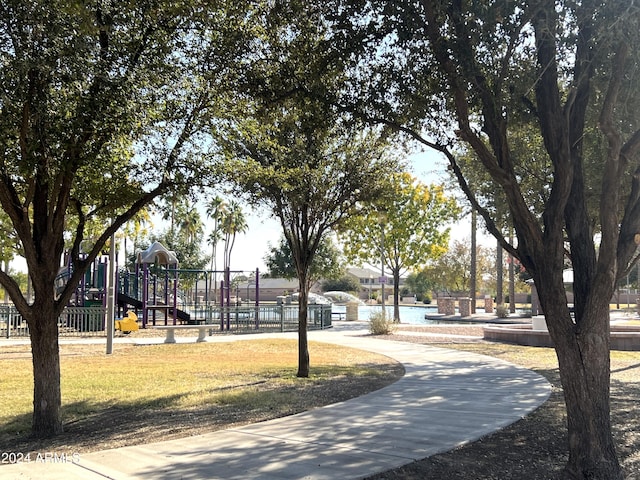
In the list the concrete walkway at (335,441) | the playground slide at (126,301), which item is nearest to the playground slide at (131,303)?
the playground slide at (126,301)

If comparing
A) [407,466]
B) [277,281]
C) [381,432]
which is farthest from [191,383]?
[277,281]

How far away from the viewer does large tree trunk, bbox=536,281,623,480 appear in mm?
5594

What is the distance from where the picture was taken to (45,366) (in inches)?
297

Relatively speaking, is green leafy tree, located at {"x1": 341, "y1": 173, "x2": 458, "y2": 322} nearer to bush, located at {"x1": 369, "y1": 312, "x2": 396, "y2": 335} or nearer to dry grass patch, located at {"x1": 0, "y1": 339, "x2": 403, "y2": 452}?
bush, located at {"x1": 369, "y1": 312, "x2": 396, "y2": 335}

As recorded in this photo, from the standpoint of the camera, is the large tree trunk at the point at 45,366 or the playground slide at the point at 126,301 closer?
the large tree trunk at the point at 45,366

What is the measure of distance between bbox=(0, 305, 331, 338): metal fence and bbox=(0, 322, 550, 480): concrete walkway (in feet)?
45.6

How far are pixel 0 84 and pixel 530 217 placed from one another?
5620mm

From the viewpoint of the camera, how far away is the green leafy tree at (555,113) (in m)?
5.75

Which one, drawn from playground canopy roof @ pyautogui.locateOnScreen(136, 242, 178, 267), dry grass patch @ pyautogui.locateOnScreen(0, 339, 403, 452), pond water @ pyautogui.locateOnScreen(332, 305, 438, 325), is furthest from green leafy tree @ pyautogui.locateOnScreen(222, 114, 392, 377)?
pond water @ pyautogui.locateOnScreen(332, 305, 438, 325)

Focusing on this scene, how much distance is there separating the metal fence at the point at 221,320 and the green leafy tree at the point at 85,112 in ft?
47.3

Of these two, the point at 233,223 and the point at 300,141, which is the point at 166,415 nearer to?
the point at 300,141

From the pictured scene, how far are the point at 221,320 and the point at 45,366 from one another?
58.7 ft

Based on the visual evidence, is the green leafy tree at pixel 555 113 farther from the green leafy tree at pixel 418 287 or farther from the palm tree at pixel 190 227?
the green leafy tree at pixel 418 287

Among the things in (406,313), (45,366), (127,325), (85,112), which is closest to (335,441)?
(45,366)
